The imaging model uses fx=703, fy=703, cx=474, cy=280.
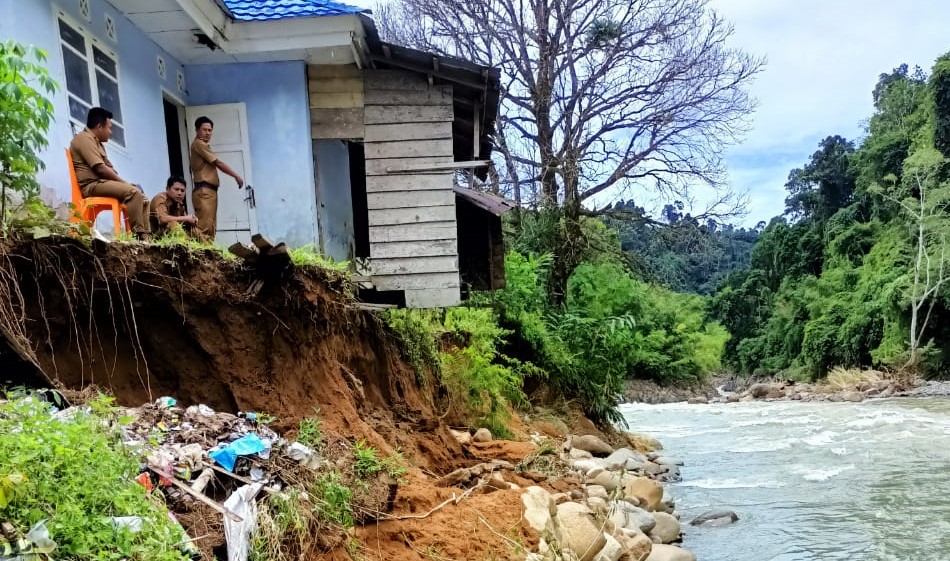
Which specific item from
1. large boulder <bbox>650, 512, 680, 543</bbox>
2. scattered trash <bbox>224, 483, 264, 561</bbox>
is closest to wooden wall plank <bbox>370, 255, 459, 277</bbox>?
large boulder <bbox>650, 512, 680, 543</bbox>

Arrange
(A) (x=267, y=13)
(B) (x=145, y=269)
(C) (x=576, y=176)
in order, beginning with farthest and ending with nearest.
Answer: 1. (C) (x=576, y=176)
2. (A) (x=267, y=13)
3. (B) (x=145, y=269)

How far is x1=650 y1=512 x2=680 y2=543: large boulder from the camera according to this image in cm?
776

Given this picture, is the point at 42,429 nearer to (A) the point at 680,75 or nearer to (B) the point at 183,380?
(B) the point at 183,380

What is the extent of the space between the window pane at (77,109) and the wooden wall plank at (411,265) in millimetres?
3060

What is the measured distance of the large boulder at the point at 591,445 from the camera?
10.7 metres

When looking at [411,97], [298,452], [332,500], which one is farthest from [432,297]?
[332,500]

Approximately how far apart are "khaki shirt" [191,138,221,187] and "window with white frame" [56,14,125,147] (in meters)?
0.68

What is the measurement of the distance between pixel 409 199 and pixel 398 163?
418mm

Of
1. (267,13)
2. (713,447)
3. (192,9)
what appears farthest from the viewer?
(713,447)

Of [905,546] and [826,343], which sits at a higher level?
[905,546]

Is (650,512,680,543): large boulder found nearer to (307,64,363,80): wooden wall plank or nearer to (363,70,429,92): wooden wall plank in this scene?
(363,70,429,92): wooden wall plank

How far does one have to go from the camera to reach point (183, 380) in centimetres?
521

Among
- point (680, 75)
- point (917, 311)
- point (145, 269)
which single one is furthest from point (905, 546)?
point (917, 311)

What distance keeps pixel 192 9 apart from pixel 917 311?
1074 inches
